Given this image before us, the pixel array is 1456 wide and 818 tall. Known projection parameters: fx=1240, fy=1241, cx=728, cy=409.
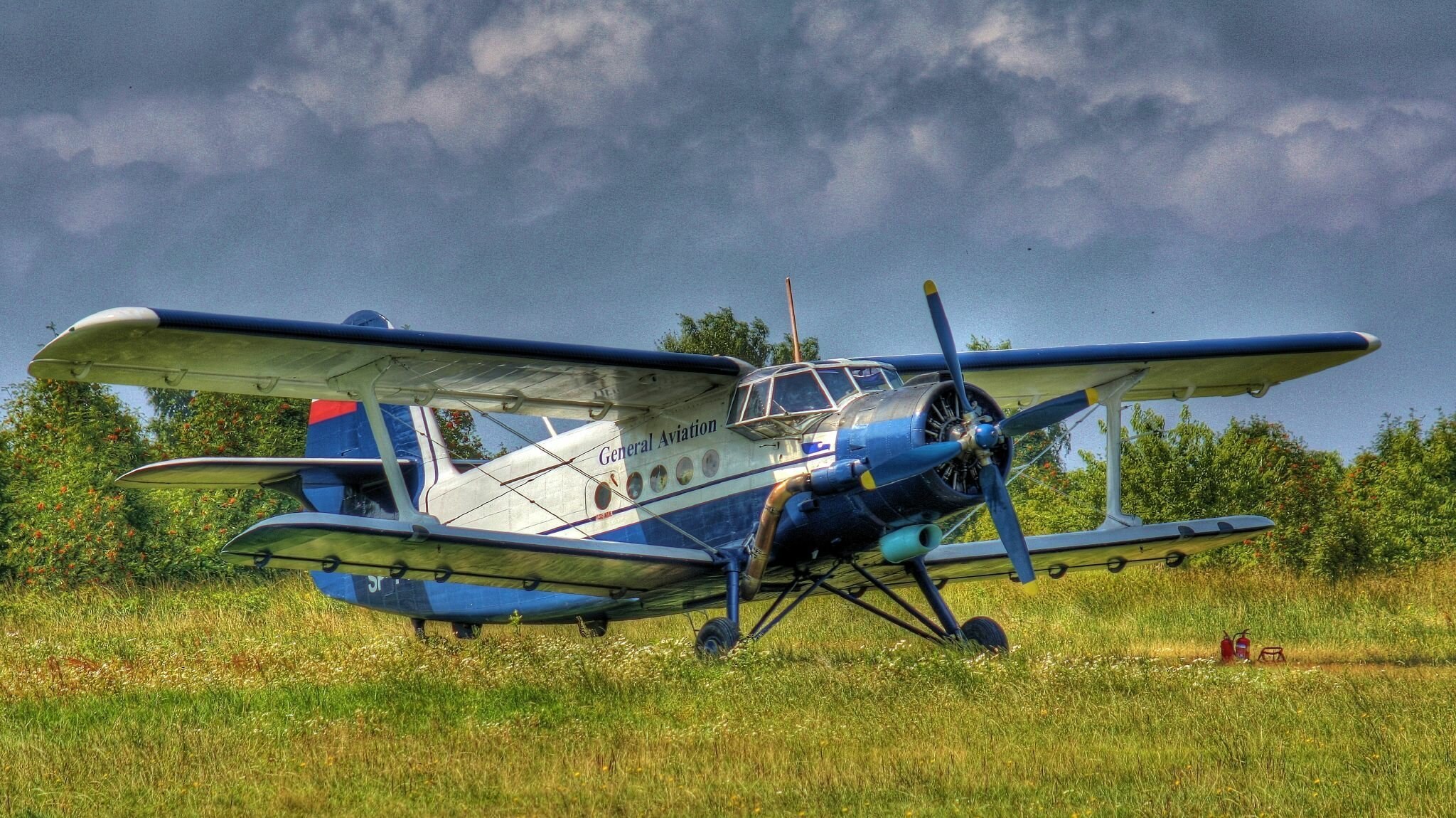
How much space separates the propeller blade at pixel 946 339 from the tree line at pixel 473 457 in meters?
9.95

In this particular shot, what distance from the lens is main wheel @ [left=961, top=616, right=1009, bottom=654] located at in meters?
13.1

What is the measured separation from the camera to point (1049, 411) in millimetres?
11578

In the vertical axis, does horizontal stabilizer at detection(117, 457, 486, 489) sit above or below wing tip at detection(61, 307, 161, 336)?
below

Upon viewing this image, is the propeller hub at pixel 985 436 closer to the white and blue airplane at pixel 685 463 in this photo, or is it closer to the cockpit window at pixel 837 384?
the white and blue airplane at pixel 685 463

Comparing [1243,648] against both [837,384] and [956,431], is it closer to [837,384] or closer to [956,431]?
[956,431]

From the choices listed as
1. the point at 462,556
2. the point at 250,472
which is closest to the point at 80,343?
the point at 462,556

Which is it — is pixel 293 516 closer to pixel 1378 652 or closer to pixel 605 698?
pixel 605 698

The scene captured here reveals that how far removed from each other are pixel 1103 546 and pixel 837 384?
4445mm

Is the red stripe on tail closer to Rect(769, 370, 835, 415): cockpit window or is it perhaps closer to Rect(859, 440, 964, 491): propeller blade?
Rect(769, 370, 835, 415): cockpit window

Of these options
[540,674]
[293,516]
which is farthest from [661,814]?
[293,516]

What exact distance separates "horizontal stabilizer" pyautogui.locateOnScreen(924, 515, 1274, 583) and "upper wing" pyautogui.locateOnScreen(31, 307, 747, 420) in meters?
3.92

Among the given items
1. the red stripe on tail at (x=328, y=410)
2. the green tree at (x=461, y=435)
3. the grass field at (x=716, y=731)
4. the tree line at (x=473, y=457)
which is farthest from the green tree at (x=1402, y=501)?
the green tree at (x=461, y=435)

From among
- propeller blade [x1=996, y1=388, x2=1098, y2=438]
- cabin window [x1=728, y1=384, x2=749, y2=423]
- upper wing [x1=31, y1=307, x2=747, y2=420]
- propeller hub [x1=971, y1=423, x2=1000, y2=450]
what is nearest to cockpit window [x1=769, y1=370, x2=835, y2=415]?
cabin window [x1=728, y1=384, x2=749, y2=423]

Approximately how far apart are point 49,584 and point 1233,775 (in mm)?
28705
